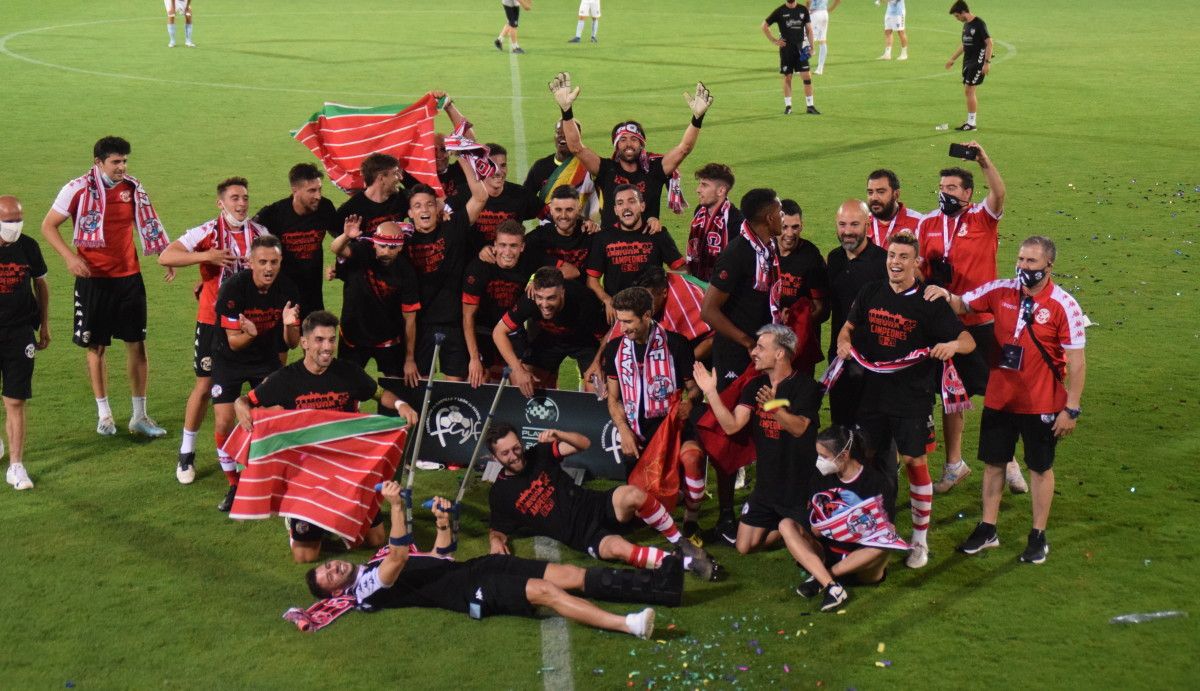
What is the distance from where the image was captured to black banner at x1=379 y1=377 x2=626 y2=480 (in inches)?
396

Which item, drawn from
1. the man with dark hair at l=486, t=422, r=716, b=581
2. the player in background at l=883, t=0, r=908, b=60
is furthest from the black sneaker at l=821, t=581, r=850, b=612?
the player in background at l=883, t=0, r=908, b=60

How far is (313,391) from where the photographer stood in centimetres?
895

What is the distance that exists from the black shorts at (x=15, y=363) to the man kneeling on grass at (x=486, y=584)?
3.24 meters

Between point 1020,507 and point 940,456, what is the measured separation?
1062 millimetres

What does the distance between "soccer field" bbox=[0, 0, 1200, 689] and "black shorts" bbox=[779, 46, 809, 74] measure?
0.85m

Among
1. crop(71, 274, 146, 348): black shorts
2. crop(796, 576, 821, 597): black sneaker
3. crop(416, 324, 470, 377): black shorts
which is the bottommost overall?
crop(796, 576, 821, 597): black sneaker

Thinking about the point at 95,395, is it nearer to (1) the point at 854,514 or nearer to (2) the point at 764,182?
(1) the point at 854,514

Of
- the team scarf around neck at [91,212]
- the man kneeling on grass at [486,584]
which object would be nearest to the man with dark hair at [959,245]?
the man kneeling on grass at [486,584]

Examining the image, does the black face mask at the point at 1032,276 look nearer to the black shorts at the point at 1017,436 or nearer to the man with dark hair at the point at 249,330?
the black shorts at the point at 1017,436

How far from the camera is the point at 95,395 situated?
11141 mm

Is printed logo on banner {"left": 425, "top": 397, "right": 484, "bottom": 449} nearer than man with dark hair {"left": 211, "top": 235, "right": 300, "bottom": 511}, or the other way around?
man with dark hair {"left": 211, "top": 235, "right": 300, "bottom": 511}

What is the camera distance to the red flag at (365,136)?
12055mm

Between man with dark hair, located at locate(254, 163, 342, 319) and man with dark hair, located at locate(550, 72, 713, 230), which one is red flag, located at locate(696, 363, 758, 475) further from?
man with dark hair, located at locate(254, 163, 342, 319)

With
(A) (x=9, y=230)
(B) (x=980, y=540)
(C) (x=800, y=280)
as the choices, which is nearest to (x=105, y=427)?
(A) (x=9, y=230)
